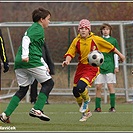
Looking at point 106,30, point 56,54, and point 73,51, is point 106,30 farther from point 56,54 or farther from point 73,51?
point 56,54

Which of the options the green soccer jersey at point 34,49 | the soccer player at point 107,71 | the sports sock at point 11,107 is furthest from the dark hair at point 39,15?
the soccer player at point 107,71

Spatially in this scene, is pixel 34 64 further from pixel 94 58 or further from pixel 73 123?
pixel 94 58

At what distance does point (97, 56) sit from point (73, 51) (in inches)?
20.7

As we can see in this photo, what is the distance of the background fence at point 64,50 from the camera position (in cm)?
1705

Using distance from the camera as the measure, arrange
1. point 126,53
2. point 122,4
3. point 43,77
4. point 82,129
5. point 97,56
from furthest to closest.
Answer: point 122,4 → point 126,53 → point 97,56 → point 43,77 → point 82,129

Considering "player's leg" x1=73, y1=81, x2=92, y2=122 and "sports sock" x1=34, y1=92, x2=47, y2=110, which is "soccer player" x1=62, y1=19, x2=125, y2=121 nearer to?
"player's leg" x1=73, y1=81, x2=92, y2=122

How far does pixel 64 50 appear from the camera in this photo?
1844 centimetres

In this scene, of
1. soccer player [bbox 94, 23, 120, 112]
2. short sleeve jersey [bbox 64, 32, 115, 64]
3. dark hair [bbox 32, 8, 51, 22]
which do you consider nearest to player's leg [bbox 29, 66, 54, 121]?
dark hair [bbox 32, 8, 51, 22]

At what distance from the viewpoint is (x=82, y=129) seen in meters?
8.48

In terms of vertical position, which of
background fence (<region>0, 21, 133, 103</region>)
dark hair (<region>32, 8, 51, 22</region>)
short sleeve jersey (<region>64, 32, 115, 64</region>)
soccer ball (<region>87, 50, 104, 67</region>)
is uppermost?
dark hair (<region>32, 8, 51, 22</region>)

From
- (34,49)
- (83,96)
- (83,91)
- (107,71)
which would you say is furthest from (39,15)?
(107,71)

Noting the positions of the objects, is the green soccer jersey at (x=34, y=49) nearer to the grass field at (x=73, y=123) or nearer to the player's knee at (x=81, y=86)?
the grass field at (x=73, y=123)

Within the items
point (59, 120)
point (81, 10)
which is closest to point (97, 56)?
point (59, 120)

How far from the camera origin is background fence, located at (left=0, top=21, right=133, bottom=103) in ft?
55.9
